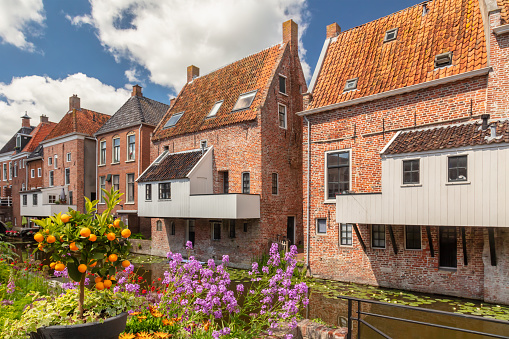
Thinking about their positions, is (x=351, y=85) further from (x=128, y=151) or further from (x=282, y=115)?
(x=128, y=151)

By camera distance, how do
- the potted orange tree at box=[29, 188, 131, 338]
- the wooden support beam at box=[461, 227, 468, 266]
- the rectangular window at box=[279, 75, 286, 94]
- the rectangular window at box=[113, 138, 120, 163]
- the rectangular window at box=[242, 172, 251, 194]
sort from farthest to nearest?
the rectangular window at box=[113, 138, 120, 163], the rectangular window at box=[279, 75, 286, 94], the rectangular window at box=[242, 172, 251, 194], the wooden support beam at box=[461, 227, 468, 266], the potted orange tree at box=[29, 188, 131, 338]

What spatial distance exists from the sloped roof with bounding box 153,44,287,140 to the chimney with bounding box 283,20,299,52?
1.96ft

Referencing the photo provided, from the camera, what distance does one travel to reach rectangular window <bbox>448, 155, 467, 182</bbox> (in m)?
10.6

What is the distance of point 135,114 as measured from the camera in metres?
26.8

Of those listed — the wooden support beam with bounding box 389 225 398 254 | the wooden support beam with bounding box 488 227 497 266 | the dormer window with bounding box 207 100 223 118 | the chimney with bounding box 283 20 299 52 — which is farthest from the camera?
the dormer window with bounding box 207 100 223 118

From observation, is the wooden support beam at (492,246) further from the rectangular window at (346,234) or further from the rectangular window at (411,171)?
the rectangular window at (346,234)

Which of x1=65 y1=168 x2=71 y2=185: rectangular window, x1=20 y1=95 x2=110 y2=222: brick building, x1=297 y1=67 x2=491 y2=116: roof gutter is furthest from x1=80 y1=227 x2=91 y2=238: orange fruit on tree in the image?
x1=65 y1=168 x2=71 y2=185: rectangular window

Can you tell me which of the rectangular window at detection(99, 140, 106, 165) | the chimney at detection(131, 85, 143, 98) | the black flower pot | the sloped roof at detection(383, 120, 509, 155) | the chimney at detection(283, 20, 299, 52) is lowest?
the black flower pot

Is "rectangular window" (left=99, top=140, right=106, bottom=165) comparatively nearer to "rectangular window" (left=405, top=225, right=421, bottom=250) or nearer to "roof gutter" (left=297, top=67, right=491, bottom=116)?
"roof gutter" (left=297, top=67, right=491, bottom=116)

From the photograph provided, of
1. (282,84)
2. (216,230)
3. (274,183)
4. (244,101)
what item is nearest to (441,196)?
(274,183)

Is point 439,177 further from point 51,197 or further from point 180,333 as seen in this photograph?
point 51,197

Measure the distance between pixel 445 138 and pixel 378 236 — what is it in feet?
14.8

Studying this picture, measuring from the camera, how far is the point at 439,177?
36.1 ft

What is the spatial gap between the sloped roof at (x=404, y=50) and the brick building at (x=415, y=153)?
54 millimetres
